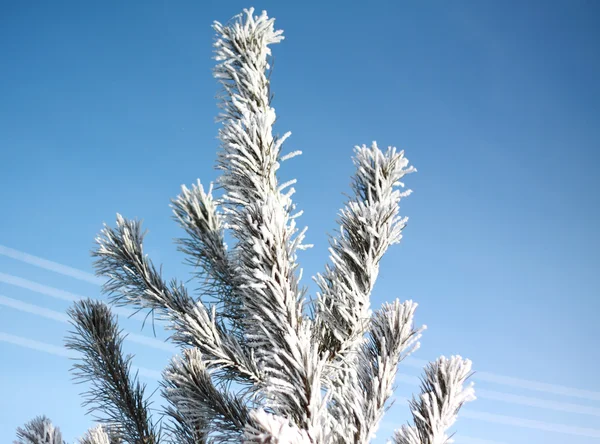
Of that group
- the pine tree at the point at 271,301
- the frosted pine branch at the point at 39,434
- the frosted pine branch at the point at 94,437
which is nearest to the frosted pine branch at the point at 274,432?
the pine tree at the point at 271,301

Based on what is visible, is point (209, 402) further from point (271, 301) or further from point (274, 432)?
point (274, 432)

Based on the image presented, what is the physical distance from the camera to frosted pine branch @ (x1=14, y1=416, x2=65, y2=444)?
1515 millimetres

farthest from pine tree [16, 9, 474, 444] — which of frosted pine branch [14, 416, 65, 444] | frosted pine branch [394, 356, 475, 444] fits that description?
frosted pine branch [14, 416, 65, 444]

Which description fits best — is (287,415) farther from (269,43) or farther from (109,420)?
(109,420)

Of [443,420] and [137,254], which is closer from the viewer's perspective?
[443,420]

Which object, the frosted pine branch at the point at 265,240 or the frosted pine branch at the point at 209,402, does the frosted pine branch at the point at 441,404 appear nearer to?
the frosted pine branch at the point at 265,240

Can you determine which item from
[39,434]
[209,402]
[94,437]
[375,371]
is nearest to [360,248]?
[375,371]

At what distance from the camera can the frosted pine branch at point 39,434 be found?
1515 mm

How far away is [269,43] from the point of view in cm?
198

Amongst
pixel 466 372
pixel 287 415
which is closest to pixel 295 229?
pixel 287 415

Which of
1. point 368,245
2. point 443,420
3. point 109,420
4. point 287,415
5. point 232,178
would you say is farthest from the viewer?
point 109,420

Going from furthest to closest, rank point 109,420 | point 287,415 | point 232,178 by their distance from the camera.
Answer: point 109,420, point 232,178, point 287,415

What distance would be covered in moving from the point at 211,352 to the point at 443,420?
91cm

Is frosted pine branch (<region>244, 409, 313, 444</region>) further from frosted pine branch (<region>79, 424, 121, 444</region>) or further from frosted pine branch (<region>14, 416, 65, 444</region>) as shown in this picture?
frosted pine branch (<region>79, 424, 121, 444</region>)
